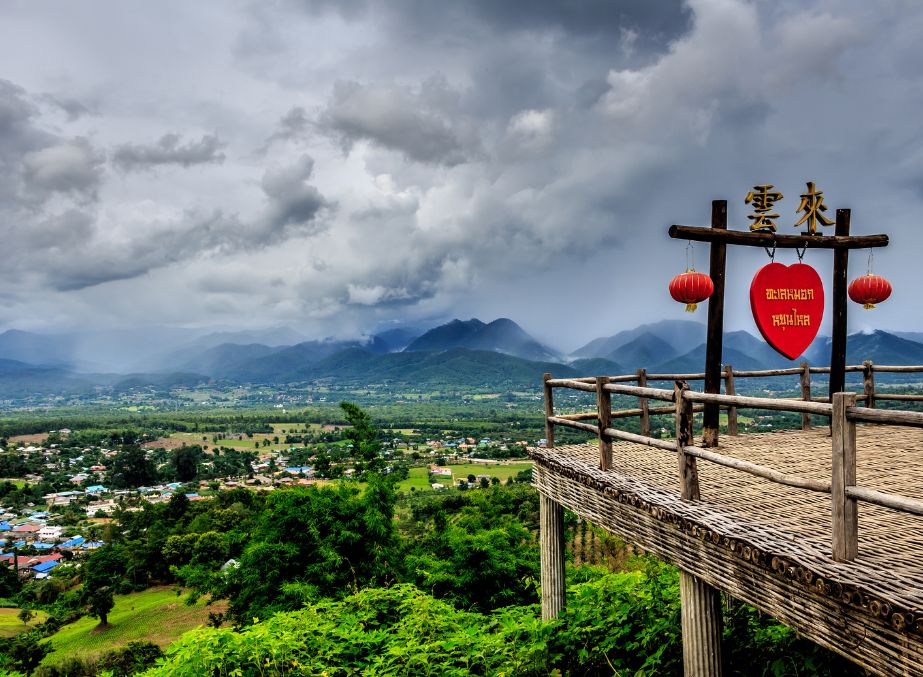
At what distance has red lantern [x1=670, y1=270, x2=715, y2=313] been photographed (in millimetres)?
5051

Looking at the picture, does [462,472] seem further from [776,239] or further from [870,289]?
[776,239]

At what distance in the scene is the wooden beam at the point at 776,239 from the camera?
Result: 16.1ft

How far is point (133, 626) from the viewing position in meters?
24.2

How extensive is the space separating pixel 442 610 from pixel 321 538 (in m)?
4.60

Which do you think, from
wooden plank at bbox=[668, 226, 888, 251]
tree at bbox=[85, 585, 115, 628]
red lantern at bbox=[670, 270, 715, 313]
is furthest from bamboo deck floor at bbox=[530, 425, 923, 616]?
tree at bbox=[85, 585, 115, 628]

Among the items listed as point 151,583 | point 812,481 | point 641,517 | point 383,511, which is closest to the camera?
point 812,481

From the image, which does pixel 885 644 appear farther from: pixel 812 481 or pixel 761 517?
pixel 761 517

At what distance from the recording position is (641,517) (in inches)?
148

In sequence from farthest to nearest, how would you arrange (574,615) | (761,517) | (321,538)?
1. (321,538)
2. (574,615)
3. (761,517)

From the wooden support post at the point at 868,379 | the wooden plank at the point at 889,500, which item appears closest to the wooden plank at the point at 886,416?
the wooden plank at the point at 889,500

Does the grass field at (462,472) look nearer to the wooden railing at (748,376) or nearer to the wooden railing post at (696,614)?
the wooden railing at (748,376)

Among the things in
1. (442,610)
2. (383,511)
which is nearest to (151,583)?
(383,511)

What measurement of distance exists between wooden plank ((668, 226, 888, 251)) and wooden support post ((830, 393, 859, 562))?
8.65ft

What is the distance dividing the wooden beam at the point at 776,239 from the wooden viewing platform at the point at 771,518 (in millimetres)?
1542
